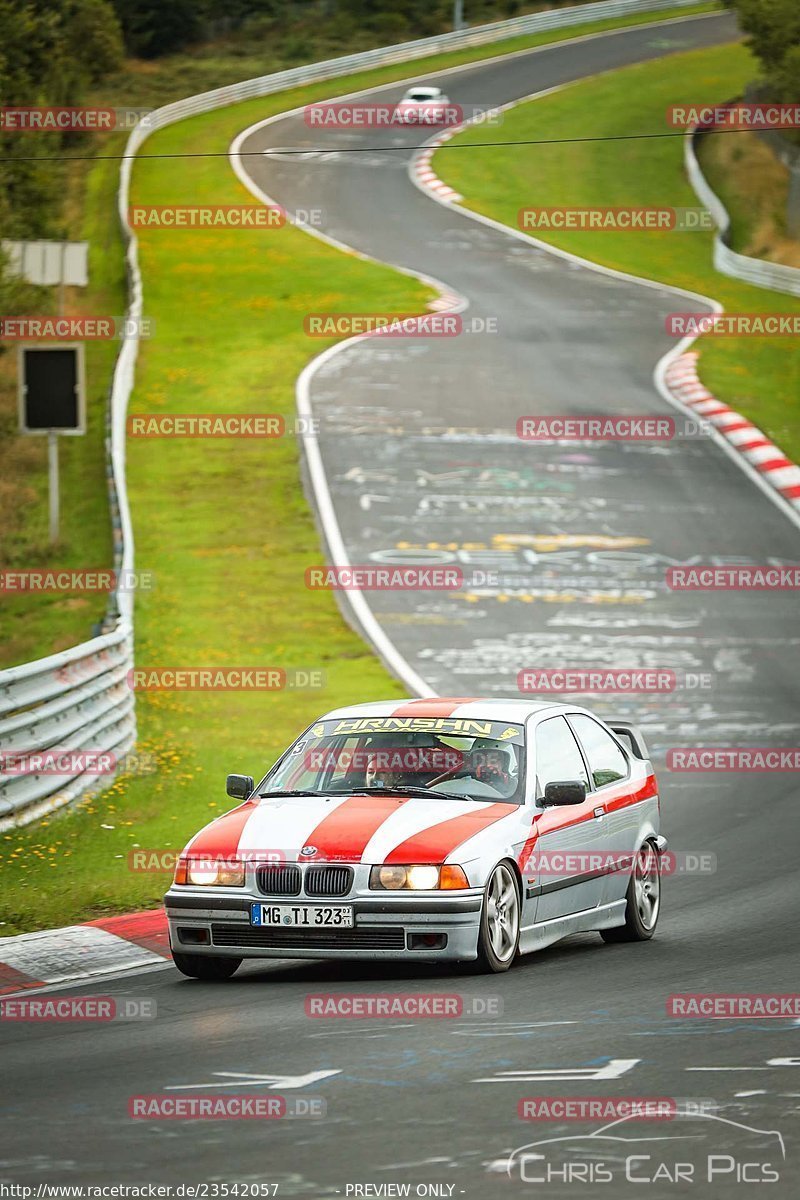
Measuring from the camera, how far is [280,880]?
9414mm

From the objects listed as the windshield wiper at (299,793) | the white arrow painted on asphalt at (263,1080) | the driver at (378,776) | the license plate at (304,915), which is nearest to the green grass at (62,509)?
the windshield wiper at (299,793)

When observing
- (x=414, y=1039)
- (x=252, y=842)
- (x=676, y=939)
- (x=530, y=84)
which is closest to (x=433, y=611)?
(x=676, y=939)

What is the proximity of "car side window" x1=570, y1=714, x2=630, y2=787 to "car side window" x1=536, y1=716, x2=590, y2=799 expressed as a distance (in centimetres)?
13

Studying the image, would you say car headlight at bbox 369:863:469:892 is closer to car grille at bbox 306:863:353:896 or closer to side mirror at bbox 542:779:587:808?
car grille at bbox 306:863:353:896

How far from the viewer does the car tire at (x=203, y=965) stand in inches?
380

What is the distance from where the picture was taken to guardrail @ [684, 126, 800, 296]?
44.8 meters

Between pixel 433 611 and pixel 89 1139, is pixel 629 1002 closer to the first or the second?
pixel 89 1139

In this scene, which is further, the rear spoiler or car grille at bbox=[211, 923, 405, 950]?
the rear spoiler

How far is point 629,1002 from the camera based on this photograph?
29.1ft

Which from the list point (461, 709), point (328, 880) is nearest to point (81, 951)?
point (328, 880)

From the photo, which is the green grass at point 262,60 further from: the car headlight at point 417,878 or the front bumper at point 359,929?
the car headlight at point 417,878

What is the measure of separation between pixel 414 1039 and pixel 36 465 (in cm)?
2558

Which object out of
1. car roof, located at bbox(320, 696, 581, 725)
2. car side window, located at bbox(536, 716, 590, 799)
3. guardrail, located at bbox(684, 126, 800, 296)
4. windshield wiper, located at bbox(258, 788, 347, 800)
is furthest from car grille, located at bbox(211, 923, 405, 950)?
guardrail, located at bbox(684, 126, 800, 296)

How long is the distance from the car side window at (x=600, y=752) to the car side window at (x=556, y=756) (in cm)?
13
